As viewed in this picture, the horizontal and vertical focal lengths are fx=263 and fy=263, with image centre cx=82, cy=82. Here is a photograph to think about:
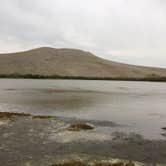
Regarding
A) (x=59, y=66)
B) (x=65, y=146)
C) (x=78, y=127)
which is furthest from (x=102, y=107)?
(x=59, y=66)

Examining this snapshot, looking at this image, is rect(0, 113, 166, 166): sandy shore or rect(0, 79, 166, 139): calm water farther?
rect(0, 79, 166, 139): calm water

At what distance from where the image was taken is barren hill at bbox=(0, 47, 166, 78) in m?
158

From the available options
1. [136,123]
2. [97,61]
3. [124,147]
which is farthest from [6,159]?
[97,61]

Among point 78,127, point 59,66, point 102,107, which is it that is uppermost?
point 59,66

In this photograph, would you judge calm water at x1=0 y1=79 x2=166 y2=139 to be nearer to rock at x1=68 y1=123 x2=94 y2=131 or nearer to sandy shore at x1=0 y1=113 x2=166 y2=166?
rock at x1=68 y1=123 x2=94 y2=131

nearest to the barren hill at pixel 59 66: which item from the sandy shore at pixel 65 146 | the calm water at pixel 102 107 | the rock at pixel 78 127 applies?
the calm water at pixel 102 107

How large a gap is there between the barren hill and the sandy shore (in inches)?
5266

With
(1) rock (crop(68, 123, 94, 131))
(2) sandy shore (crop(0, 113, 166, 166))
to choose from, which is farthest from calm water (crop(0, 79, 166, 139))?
(2) sandy shore (crop(0, 113, 166, 166))

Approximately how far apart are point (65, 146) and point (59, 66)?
528ft

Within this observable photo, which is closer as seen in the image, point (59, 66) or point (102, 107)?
point (102, 107)

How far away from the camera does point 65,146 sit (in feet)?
44.6

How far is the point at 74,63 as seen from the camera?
185 meters

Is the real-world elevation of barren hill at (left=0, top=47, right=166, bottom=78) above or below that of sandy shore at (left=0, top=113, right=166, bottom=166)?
above

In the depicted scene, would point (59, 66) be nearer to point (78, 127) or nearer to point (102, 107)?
point (102, 107)
